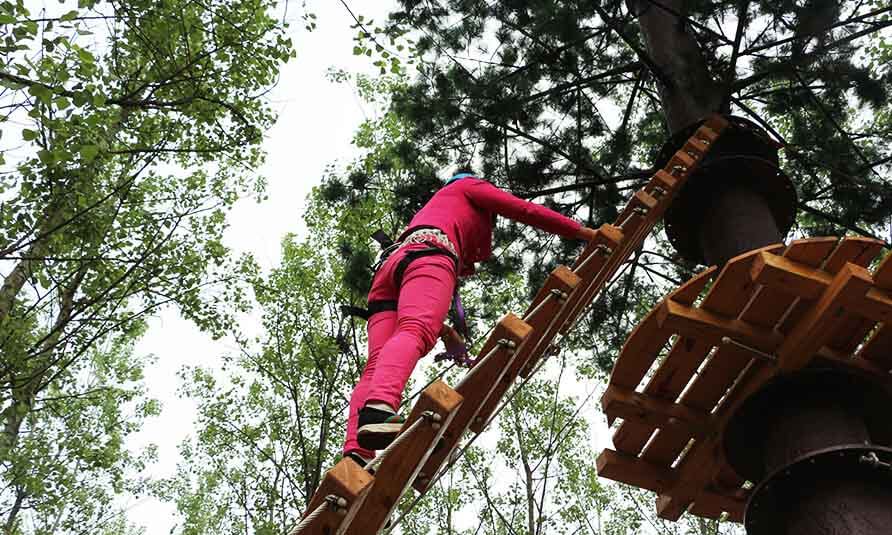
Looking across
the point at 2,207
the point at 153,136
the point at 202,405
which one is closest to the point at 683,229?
the point at 2,207

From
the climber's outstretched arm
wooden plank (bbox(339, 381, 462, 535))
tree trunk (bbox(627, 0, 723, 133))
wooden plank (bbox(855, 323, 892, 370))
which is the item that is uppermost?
tree trunk (bbox(627, 0, 723, 133))

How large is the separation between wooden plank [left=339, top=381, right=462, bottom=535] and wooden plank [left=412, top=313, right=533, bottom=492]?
0.34 m

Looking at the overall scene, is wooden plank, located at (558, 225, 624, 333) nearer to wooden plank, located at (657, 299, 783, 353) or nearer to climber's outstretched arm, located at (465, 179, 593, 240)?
climber's outstretched arm, located at (465, 179, 593, 240)

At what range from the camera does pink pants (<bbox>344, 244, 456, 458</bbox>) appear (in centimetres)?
256

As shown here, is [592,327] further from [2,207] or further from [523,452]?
[2,207]

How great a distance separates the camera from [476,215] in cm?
371

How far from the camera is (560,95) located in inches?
232

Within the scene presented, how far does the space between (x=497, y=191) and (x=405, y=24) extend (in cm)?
302

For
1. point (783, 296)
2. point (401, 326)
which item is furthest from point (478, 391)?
point (783, 296)

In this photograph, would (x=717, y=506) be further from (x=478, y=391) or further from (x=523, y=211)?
(x=478, y=391)

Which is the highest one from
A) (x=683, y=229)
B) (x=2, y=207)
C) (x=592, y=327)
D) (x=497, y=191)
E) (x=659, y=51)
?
(x=659, y=51)

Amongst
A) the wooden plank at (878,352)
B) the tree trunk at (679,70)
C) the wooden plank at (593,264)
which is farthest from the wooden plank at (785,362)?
the tree trunk at (679,70)

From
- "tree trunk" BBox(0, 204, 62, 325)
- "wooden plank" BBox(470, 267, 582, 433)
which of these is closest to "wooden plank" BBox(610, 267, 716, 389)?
"wooden plank" BBox(470, 267, 582, 433)

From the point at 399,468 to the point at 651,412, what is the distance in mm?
1731
